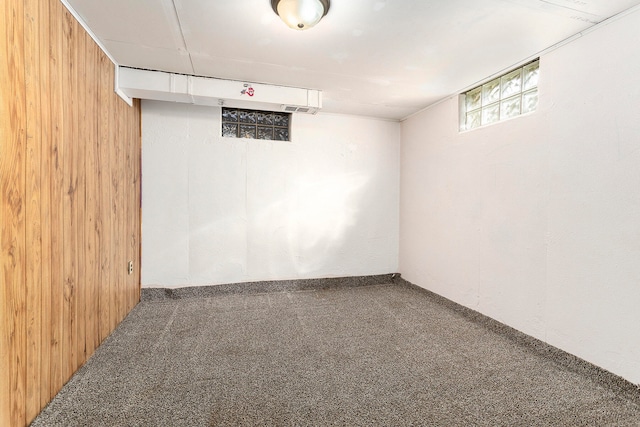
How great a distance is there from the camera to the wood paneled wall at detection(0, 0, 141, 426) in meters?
1.23

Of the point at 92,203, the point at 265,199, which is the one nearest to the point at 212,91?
the point at 265,199

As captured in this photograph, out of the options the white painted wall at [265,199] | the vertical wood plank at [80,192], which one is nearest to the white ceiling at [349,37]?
the vertical wood plank at [80,192]

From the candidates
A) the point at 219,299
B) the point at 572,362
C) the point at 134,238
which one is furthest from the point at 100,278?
the point at 572,362

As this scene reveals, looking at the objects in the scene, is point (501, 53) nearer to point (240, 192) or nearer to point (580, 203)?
point (580, 203)

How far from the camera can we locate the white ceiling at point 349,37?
5.46 feet

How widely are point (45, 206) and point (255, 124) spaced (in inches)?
91.3

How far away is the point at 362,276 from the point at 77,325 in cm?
293

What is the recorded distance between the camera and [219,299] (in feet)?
10.5

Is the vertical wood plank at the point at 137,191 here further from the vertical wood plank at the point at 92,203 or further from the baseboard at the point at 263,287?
the vertical wood plank at the point at 92,203

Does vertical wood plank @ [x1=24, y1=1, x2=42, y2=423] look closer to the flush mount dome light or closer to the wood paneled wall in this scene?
the wood paneled wall

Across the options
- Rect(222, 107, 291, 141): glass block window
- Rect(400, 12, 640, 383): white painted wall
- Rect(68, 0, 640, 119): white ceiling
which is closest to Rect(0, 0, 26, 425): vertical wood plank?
Rect(68, 0, 640, 119): white ceiling

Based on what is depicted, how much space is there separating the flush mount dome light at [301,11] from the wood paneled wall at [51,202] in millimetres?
1191

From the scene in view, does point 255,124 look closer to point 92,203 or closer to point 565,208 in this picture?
point 92,203

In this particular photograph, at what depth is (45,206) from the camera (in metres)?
1.48
